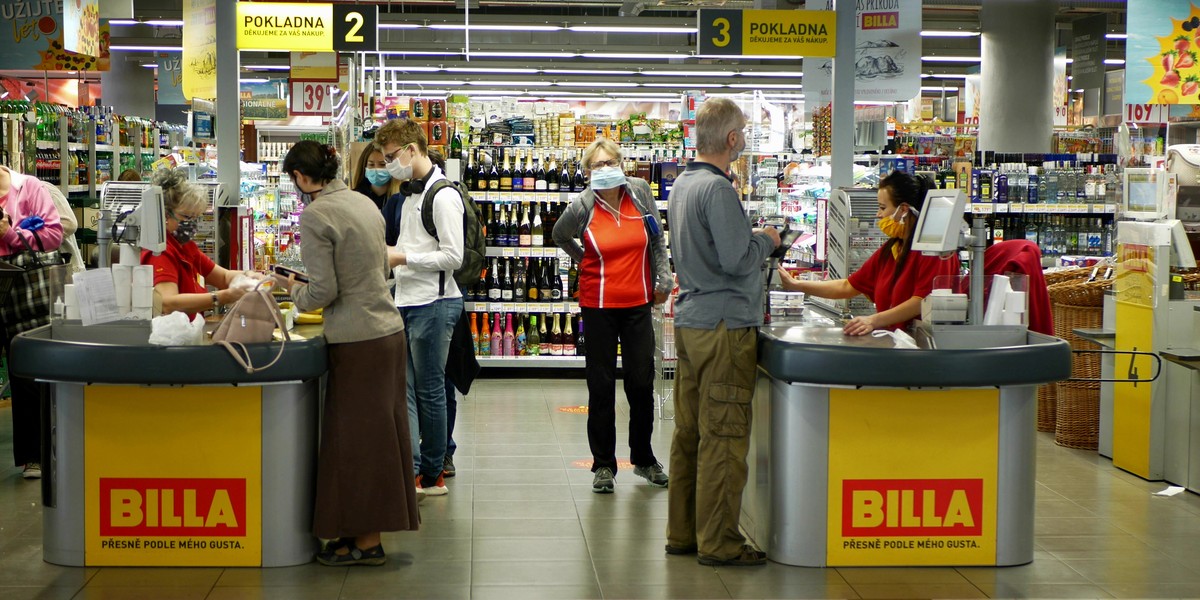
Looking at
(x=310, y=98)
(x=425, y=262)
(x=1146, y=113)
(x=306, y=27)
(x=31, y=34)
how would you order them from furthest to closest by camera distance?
(x=310, y=98) → (x=31, y=34) → (x=1146, y=113) → (x=306, y=27) → (x=425, y=262)

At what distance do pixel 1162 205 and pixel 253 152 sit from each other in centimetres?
618

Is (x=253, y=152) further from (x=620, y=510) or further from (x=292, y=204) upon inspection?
(x=620, y=510)

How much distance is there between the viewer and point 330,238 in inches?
163

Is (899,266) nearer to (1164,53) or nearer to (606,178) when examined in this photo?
(606,178)

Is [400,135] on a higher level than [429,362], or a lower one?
higher

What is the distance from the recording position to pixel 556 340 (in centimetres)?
926

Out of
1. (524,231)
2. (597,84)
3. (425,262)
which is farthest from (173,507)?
(597,84)

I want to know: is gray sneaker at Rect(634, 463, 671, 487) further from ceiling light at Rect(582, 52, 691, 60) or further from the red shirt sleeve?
ceiling light at Rect(582, 52, 691, 60)

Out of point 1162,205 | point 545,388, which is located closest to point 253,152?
point 545,388

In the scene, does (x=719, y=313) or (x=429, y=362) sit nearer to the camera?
(x=719, y=313)

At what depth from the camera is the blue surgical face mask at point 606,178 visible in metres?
5.63

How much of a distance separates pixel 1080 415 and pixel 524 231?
4247 mm

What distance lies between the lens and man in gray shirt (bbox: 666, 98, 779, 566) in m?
4.25

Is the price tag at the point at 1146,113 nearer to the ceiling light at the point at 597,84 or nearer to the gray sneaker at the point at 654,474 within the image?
the gray sneaker at the point at 654,474
